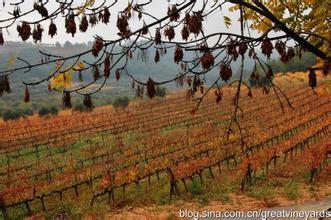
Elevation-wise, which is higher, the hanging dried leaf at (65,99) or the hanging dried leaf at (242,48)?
the hanging dried leaf at (242,48)

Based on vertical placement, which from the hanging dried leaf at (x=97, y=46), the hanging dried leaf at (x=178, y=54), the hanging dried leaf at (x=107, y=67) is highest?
the hanging dried leaf at (x=97, y=46)

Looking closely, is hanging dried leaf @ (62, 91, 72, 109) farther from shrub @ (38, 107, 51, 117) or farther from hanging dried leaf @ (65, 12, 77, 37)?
shrub @ (38, 107, 51, 117)

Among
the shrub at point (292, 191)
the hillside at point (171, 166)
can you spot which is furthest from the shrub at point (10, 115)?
the shrub at point (292, 191)

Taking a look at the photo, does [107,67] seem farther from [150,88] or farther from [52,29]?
[52,29]

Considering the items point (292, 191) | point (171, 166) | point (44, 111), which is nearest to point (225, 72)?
point (292, 191)

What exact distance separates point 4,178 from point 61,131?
617 inches

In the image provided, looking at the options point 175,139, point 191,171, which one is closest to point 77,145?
point 175,139

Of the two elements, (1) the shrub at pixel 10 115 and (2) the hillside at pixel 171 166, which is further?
(1) the shrub at pixel 10 115

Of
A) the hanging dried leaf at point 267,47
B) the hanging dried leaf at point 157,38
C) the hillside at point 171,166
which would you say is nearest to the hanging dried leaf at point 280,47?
the hanging dried leaf at point 267,47

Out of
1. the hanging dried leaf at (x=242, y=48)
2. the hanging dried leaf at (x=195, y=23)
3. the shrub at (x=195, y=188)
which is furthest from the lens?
the shrub at (x=195, y=188)

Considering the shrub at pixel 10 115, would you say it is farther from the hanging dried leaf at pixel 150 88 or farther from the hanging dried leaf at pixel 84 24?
the hanging dried leaf at pixel 150 88

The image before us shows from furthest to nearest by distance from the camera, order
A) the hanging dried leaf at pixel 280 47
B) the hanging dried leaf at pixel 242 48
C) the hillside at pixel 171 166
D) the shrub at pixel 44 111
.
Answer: the shrub at pixel 44 111 < the hillside at pixel 171 166 < the hanging dried leaf at pixel 280 47 < the hanging dried leaf at pixel 242 48

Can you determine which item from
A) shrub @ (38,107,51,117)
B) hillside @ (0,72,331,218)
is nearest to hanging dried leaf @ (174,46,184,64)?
hillside @ (0,72,331,218)

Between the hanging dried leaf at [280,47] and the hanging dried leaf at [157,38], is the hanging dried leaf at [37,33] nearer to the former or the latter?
the hanging dried leaf at [157,38]
